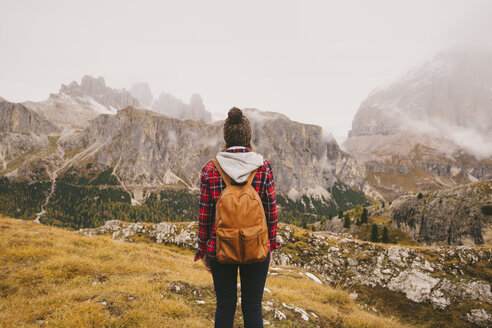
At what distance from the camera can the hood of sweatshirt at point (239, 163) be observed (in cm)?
364

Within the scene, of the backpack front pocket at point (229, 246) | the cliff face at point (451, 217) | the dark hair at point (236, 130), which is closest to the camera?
the backpack front pocket at point (229, 246)

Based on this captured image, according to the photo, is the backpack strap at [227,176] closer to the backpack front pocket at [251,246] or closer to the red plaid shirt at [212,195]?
the red plaid shirt at [212,195]

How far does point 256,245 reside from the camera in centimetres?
344

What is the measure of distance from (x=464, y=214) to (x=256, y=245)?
223ft

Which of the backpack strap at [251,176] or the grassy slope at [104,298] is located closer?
the backpack strap at [251,176]

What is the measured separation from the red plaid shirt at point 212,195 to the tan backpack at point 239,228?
39 cm

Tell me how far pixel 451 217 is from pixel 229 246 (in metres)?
69.1

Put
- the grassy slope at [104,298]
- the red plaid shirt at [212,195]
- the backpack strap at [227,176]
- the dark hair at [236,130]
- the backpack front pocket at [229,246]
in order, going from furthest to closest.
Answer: the grassy slope at [104,298], the dark hair at [236,130], the red plaid shirt at [212,195], the backpack strap at [227,176], the backpack front pocket at [229,246]

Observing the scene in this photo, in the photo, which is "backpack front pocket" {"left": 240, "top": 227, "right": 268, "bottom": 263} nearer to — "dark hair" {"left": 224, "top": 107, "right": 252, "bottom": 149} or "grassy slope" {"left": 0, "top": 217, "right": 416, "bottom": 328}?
"dark hair" {"left": 224, "top": 107, "right": 252, "bottom": 149}

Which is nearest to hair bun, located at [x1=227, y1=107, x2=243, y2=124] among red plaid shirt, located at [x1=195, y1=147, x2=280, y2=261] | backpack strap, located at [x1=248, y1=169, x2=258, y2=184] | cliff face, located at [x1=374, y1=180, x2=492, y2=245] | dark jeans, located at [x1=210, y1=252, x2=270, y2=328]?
red plaid shirt, located at [x1=195, y1=147, x2=280, y2=261]

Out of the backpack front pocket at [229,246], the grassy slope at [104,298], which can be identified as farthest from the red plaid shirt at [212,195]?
the grassy slope at [104,298]

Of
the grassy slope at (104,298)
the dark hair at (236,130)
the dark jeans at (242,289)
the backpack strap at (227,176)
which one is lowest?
the grassy slope at (104,298)

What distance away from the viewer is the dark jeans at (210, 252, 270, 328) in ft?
12.5

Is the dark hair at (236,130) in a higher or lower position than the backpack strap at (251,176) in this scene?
higher
